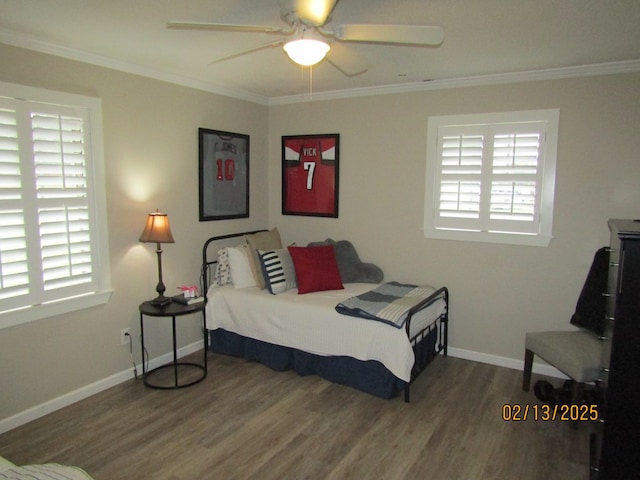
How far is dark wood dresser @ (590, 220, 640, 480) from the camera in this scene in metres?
1.92

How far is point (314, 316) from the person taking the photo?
3461mm

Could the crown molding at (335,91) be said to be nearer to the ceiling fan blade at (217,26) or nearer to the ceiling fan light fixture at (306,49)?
the ceiling fan blade at (217,26)

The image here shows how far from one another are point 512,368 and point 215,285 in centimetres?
271

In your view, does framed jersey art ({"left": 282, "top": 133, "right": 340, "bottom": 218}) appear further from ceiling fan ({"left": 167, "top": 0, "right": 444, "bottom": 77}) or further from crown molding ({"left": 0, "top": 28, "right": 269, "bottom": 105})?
ceiling fan ({"left": 167, "top": 0, "right": 444, "bottom": 77})

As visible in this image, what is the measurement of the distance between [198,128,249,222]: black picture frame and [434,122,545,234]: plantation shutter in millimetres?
1928

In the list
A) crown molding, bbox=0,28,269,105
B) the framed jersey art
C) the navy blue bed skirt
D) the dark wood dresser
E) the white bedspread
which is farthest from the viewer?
the framed jersey art

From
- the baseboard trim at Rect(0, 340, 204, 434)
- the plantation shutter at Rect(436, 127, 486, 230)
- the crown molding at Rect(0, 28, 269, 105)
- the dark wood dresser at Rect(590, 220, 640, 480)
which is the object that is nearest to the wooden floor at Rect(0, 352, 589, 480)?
the baseboard trim at Rect(0, 340, 204, 434)

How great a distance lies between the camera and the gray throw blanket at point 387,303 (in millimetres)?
3186

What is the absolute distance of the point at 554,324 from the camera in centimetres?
365

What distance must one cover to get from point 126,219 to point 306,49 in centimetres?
215

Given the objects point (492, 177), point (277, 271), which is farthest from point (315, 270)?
point (492, 177)

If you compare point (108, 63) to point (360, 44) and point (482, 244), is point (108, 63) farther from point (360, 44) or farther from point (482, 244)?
point (482, 244)

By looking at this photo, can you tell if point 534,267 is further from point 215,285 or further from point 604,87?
point 215,285
